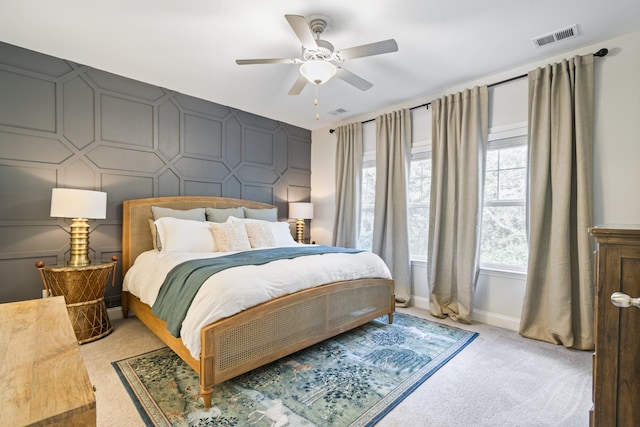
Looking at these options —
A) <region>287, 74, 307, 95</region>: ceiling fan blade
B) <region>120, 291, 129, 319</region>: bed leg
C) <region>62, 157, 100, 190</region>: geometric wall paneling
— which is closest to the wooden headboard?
<region>120, 291, 129, 319</region>: bed leg

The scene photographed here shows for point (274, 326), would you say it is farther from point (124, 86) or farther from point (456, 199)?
point (124, 86)

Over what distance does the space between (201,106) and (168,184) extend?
1071 millimetres

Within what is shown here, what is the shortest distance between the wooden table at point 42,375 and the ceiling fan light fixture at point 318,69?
2.04 metres

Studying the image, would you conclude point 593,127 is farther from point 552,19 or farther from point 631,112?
point 552,19

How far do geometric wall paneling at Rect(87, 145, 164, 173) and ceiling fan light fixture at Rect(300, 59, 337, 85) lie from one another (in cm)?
218

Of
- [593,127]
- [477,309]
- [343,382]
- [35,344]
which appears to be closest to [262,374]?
[343,382]

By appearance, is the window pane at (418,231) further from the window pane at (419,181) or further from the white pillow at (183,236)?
the white pillow at (183,236)

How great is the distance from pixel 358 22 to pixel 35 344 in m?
2.56

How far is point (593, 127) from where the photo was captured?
8.43 ft

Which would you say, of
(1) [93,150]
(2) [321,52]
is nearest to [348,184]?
(2) [321,52]

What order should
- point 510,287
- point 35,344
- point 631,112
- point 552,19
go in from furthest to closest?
point 510,287
point 631,112
point 552,19
point 35,344

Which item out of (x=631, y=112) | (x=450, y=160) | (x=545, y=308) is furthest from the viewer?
(x=450, y=160)

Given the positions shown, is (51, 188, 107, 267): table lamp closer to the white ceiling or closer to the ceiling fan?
the white ceiling

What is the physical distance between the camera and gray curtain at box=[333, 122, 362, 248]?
172 inches
